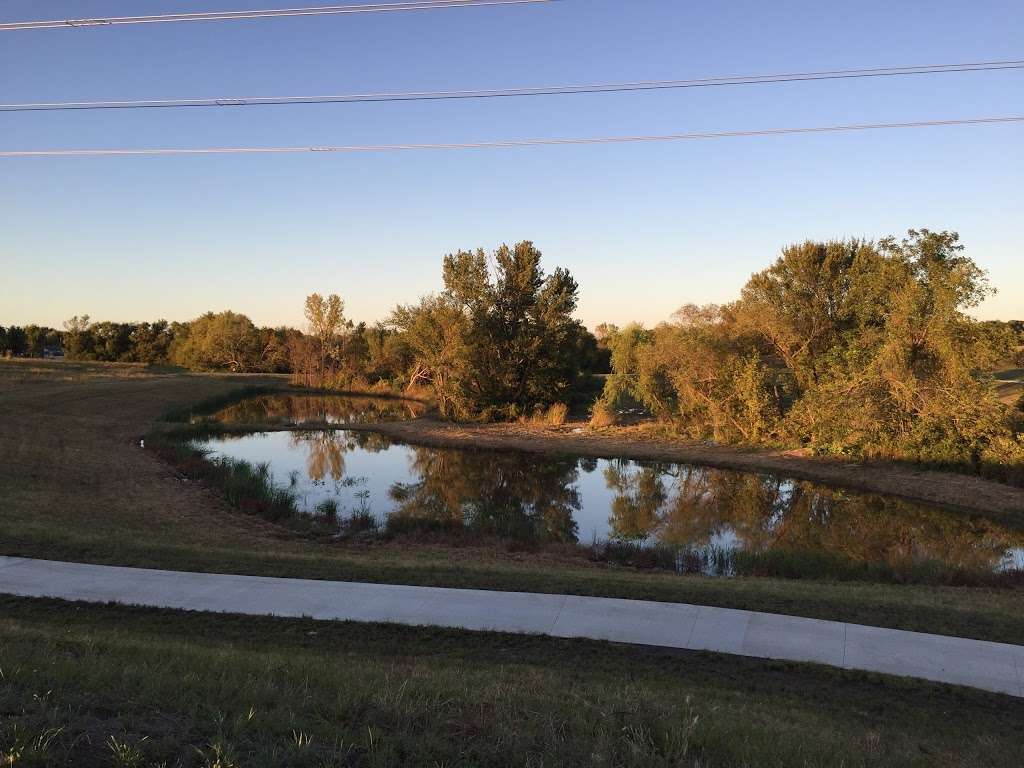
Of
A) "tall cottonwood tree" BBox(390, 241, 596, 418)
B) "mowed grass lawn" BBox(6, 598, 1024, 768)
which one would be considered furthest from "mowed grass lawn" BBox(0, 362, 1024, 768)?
"tall cottonwood tree" BBox(390, 241, 596, 418)

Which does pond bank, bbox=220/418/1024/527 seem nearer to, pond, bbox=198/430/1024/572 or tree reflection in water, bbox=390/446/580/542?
pond, bbox=198/430/1024/572

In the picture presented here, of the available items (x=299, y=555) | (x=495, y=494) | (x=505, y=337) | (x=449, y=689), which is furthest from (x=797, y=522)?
(x=505, y=337)

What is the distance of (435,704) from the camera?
17.3 feet

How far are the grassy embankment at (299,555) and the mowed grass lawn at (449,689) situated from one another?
7 cm

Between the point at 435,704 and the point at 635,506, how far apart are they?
628 inches

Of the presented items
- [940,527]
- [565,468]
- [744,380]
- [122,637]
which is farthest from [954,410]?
[122,637]

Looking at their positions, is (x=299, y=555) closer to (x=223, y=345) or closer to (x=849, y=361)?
(x=849, y=361)

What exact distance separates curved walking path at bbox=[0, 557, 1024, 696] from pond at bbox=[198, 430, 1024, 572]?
208 inches

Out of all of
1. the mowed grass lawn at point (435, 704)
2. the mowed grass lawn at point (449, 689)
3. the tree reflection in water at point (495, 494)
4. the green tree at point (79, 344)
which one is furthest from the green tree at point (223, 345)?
the mowed grass lawn at point (435, 704)

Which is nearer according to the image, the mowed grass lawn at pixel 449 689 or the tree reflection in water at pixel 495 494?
the mowed grass lawn at pixel 449 689

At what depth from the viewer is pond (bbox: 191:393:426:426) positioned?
140 ft

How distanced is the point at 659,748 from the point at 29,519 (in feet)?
45.0

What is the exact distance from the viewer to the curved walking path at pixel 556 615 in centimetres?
741

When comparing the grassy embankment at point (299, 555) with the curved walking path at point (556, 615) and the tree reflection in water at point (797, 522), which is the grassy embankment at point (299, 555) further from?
the tree reflection in water at point (797, 522)
